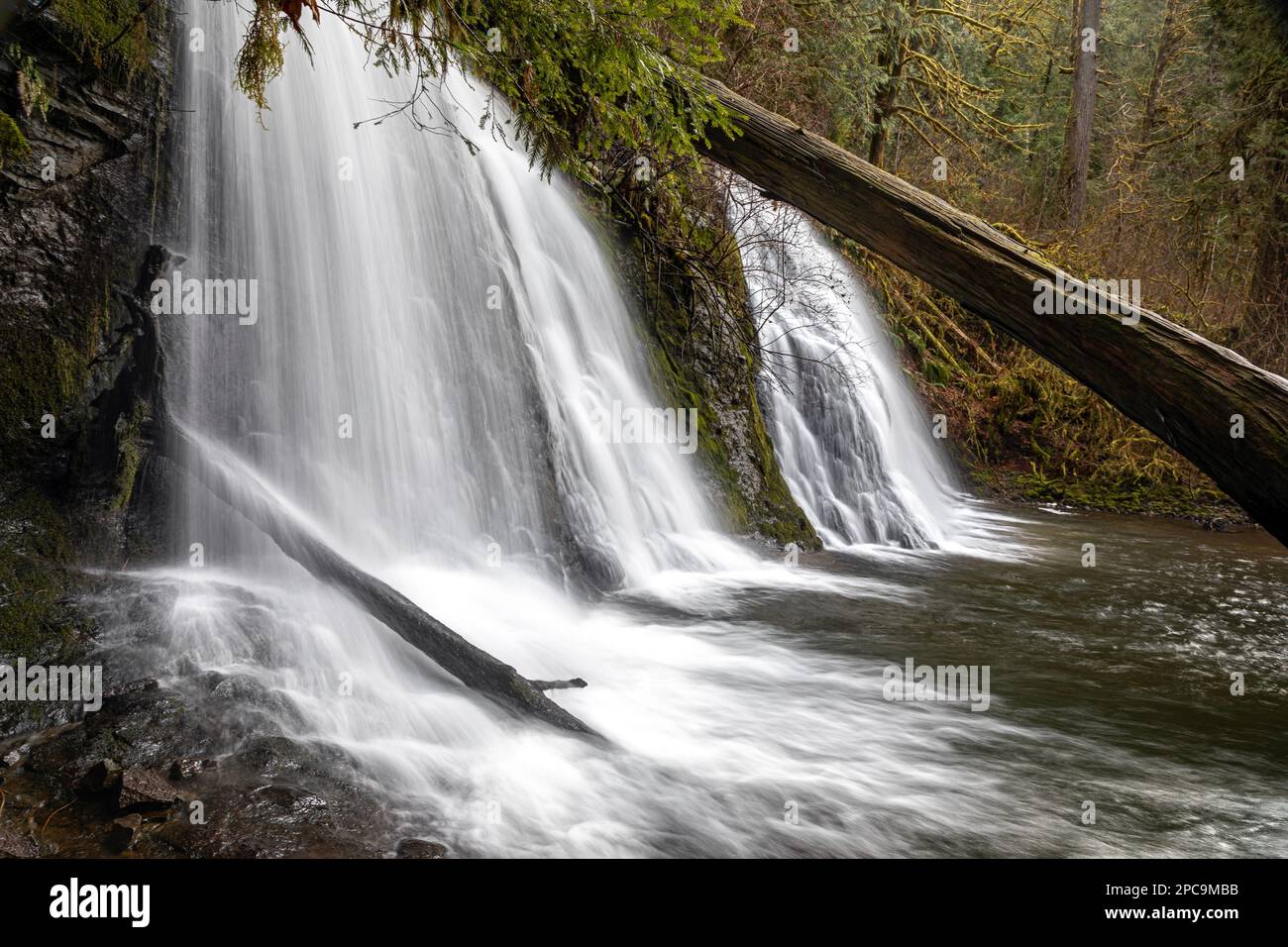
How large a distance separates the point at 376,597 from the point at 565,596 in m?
1.92

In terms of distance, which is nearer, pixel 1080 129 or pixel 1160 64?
pixel 1080 129

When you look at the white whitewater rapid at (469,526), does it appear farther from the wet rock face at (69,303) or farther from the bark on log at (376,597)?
the wet rock face at (69,303)

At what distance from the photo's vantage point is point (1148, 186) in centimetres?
1752

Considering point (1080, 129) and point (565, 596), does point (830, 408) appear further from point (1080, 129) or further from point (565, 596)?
point (1080, 129)

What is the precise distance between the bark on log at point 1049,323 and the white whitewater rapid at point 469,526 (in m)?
1.95

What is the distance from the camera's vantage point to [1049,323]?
15.8ft

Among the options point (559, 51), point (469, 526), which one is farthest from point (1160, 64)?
→ point (469, 526)

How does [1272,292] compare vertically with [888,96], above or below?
below

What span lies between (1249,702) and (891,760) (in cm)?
244

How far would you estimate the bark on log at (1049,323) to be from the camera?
14.0 feet

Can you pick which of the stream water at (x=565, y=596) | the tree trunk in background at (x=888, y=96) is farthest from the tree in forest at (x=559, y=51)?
the tree trunk in background at (x=888, y=96)

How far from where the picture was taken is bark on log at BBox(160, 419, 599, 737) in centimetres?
425

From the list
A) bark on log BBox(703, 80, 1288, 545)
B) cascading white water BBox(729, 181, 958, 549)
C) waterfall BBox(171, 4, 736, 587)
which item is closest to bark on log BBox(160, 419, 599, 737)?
waterfall BBox(171, 4, 736, 587)

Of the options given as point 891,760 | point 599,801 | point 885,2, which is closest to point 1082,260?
point 885,2
